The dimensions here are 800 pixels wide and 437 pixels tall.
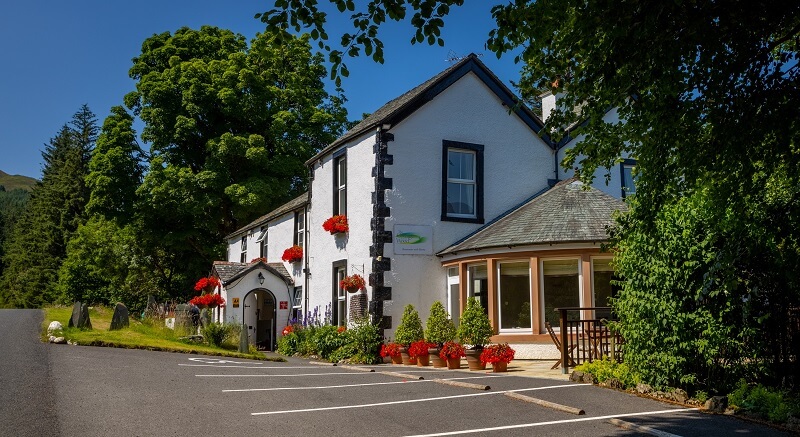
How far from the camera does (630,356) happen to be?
10.9 m

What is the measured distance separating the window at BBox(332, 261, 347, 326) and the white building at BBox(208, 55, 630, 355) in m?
0.04

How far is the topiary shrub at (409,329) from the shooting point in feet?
59.6

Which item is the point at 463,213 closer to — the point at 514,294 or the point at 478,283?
the point at 478,283

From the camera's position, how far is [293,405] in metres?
9.88

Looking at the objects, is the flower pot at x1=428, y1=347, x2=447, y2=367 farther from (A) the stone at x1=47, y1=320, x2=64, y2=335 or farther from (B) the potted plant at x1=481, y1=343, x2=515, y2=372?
(A) the stone at x1=47, y1=320, x2=64, y2=335

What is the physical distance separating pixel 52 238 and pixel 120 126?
25.9 meters

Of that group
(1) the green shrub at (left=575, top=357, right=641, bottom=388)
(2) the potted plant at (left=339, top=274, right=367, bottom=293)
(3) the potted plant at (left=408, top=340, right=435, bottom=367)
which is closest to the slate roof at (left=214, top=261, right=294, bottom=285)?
(2) the potted plant at (left=339, top=274, right=367, bottom=293)

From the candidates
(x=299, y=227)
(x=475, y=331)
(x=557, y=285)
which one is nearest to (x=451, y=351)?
(x=475, y=331)

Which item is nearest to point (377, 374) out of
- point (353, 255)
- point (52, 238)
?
point (353, 255)

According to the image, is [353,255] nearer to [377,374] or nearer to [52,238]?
[377,374]

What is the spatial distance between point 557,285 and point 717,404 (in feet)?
27.7

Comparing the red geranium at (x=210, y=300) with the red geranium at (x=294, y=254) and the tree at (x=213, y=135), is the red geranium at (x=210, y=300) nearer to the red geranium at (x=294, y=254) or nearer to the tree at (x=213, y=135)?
the red geranium at (x=294, y=254)

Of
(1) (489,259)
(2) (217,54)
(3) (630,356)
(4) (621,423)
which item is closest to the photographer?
(4) (621,423)

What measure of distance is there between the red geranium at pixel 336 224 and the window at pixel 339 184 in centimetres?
47
